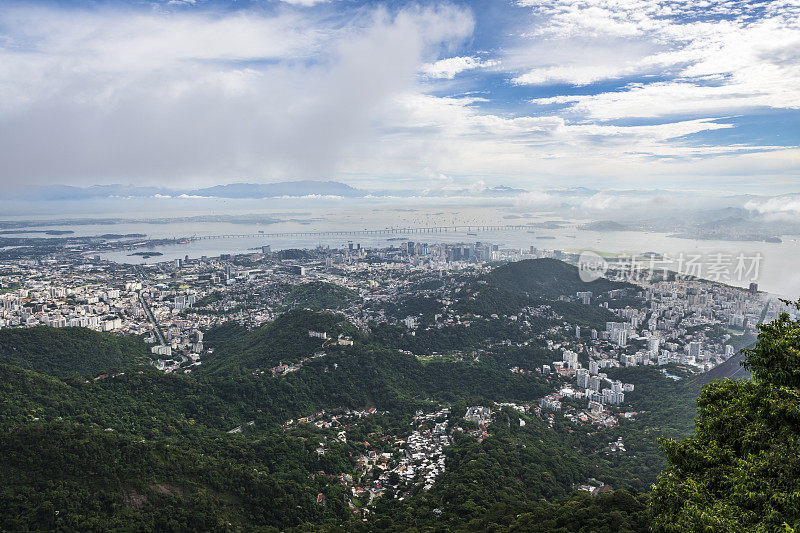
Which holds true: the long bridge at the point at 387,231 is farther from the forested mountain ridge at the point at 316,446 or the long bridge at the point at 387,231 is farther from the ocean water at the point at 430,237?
the forested mountain ridge at the point at 316,446

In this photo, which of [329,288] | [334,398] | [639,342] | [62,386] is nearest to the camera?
[62,386]

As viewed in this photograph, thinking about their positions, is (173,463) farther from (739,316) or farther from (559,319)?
(739,316)

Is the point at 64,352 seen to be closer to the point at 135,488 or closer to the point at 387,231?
the point at 135,488

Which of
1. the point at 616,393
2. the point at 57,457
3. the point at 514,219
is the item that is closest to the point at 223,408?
the point at 57,457

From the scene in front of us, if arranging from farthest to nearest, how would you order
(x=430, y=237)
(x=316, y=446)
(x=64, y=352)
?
1. (x=430, y=237)
2. (x=64, y=352)
3. (x=316, y=446)

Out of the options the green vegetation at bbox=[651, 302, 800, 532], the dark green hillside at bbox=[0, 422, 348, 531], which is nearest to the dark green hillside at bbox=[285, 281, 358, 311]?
the dark green hillside at bbox=[0, 422, 348, 531]

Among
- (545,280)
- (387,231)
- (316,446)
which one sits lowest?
(316,446)

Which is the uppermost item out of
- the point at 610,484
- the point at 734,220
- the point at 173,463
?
the point at 734,220

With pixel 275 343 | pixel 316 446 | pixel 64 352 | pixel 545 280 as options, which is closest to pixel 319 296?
pixel 275 343
